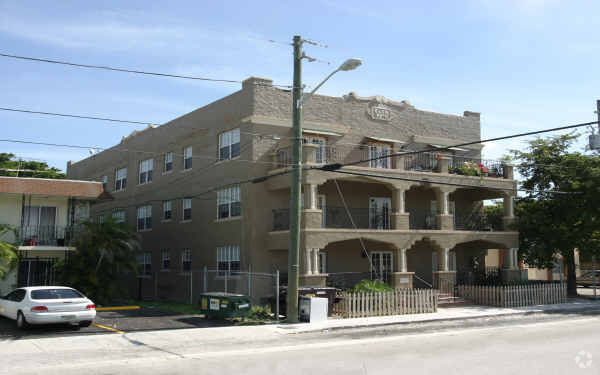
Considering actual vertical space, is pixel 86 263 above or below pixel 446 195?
below

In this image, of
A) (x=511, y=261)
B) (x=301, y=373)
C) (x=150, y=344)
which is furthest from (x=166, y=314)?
(x=511, y=261)

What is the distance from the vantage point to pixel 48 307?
1669 cm

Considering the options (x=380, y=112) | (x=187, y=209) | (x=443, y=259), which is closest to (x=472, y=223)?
(x=443, y=259)

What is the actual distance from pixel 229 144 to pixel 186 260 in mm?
7022

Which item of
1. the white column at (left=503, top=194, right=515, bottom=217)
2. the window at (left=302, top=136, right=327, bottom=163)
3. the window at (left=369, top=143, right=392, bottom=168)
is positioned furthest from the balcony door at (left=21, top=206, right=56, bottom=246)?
the white column at (left=503, top=194, right=515, bottom=217)

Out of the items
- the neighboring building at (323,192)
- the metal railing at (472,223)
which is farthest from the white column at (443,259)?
the metal railing at (472,223)

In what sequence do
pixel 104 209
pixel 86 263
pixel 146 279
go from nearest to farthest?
1. pixel 86 263
2. pixel 146 279
3. pixel 104 209

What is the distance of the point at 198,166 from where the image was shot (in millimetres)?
29703

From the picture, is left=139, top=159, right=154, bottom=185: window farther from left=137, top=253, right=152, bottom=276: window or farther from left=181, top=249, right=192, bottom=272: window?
left=181, top=249, right=192, bottom=272: window

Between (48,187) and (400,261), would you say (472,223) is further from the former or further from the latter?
(48,187)

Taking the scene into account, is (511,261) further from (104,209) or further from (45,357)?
A: (104,209)

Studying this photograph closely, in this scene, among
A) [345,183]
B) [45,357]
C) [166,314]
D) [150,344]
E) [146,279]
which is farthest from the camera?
[146,279]

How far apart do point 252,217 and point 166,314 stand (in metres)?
5.62

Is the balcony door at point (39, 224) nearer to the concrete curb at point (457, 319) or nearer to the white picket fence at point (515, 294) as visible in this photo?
the concrete curb at point (457, 319)
